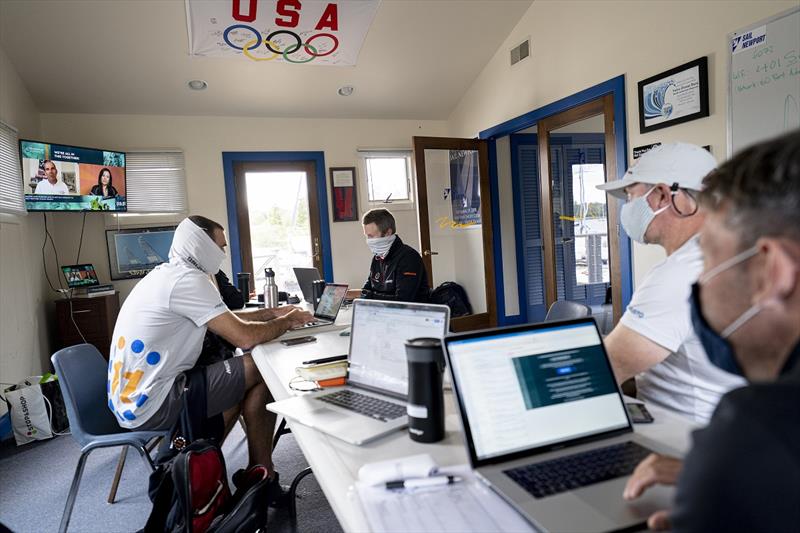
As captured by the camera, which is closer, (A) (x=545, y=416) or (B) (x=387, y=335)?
(A) (x=545, y=416)

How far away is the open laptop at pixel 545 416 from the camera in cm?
89

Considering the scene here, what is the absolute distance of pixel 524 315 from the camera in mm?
5656

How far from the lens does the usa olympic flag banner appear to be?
373 centimetres

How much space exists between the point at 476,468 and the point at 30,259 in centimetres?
458

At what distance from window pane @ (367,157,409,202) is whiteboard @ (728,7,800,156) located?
147 inches

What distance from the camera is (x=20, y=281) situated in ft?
12.8

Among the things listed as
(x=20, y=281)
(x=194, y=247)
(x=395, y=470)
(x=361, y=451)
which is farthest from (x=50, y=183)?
(x=395, y=470)

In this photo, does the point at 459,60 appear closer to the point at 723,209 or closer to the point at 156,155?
the point at 156,155

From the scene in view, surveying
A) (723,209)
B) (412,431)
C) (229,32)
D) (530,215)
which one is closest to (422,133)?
(530,215)

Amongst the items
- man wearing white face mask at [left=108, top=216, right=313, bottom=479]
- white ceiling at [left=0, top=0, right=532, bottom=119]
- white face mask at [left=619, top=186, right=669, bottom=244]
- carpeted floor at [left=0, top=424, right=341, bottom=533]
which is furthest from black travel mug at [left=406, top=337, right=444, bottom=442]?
white ceiling at [left=0, top=0, right=532, bottom=119]

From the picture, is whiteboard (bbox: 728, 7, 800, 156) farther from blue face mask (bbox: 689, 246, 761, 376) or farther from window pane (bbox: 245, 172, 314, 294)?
window pane (bbox: 245, 172, 314, 294)

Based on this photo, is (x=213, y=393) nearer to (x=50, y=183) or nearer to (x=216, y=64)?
(x=50, y=183)

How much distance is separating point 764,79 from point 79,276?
5.39 metres

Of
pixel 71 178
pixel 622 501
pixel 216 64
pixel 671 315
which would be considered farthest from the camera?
pixel 216 64
